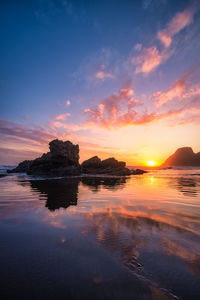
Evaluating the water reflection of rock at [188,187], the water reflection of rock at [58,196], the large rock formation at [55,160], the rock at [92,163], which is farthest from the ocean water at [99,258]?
the rock at [92,163]

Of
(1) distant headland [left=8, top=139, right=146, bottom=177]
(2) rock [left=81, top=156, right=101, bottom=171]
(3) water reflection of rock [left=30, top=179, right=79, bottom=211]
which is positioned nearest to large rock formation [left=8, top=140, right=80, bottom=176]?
(1) distant headland [left=8, top=139, right=146, bottom=177]

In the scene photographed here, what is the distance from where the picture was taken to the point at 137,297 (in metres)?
1.49

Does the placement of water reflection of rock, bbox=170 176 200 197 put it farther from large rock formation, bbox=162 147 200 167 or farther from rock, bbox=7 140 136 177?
large rock formation, bbox=162 147 200 167

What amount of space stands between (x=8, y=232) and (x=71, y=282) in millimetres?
2269

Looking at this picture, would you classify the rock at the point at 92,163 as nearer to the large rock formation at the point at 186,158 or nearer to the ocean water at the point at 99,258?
the ocean water at the point at 99,258

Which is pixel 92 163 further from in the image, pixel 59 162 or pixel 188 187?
pixel 188 187

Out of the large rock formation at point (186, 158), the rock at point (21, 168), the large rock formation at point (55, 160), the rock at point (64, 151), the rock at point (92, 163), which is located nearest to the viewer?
the large rock formation at point (55, 160)

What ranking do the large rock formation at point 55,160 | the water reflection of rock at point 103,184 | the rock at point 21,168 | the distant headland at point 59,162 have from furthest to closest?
1. the rock at point 21,168
2. the large rock formation at point 55,160
3. the distant headland at point 59,162
4. the water reflection of rock at point 103,184

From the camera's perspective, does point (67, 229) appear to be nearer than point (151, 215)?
Yes

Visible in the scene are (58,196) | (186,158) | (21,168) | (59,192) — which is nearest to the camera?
(58,196)

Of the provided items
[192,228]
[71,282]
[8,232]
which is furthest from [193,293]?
[8,232]

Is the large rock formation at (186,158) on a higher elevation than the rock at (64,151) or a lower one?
higher

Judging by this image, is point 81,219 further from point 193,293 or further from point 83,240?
point 193,293

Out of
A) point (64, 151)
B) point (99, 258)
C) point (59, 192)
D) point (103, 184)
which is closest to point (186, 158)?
point (64, 151)
